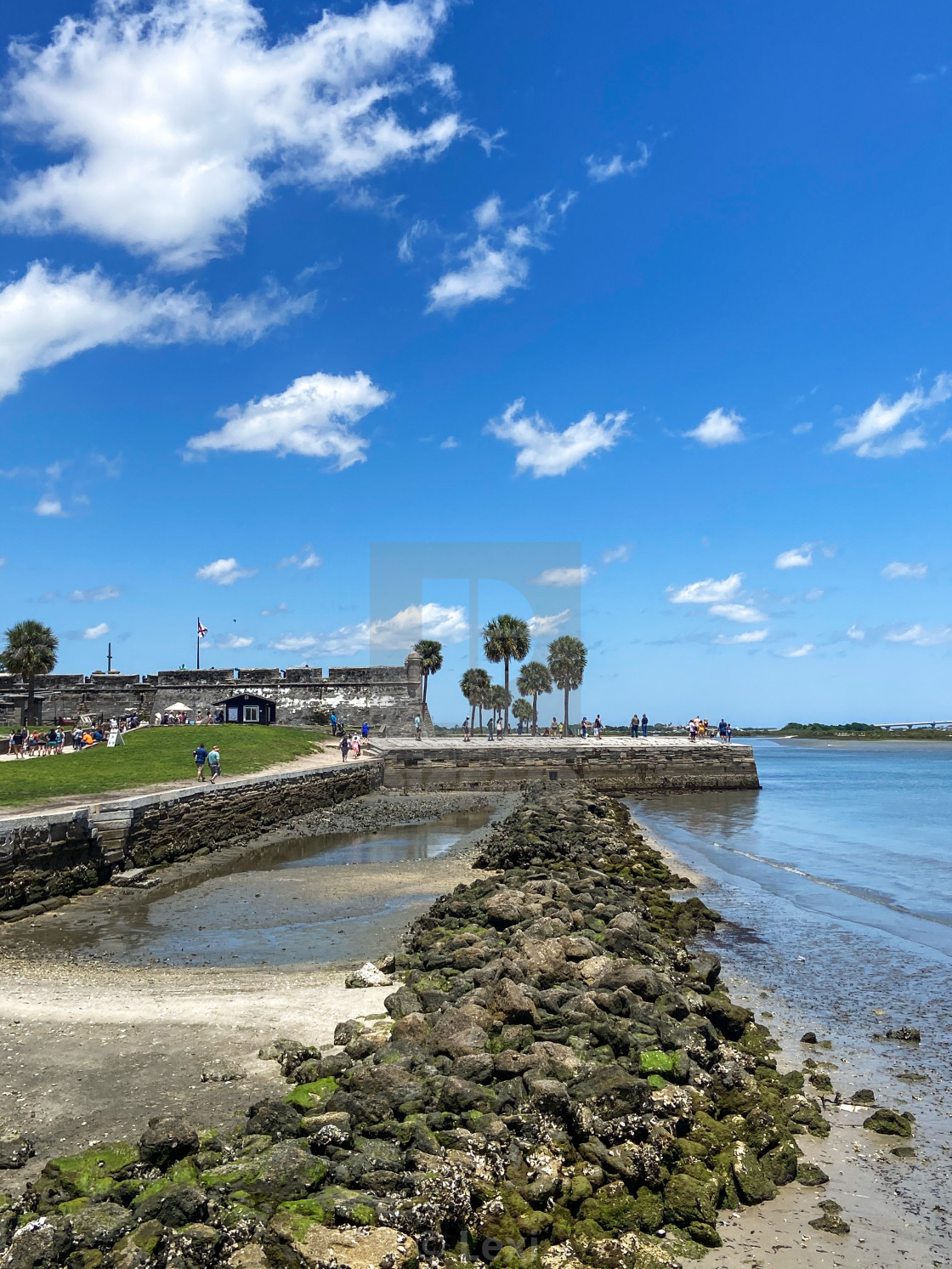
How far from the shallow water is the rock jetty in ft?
10.6

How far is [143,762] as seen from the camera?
24984mm

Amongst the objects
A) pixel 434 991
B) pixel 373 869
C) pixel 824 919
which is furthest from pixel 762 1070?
pixel 373 869

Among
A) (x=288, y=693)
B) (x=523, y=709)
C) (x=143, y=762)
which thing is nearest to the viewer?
(x=143, y=762)

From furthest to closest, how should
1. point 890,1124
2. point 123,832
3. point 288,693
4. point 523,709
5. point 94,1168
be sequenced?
point 523,709, point 288,693, point 123,832, point 890,1124, point 94,1168

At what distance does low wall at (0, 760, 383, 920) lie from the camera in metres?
13.0

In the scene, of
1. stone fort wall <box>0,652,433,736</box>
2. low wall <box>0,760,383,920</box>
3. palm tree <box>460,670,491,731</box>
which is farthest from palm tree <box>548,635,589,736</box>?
low wall <box>0,760,383,920</box>

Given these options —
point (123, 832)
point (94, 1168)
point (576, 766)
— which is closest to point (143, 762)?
point (123, 832)

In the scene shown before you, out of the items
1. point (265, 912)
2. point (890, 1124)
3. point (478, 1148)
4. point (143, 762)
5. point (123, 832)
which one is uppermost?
point (143, 762)

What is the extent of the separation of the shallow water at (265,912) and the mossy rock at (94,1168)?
17.4 feet

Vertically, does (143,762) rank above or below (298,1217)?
above

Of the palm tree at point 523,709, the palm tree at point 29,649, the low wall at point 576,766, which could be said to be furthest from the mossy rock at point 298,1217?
the palm tree at point 523,709

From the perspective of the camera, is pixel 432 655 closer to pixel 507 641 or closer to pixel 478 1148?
pixel 507 641

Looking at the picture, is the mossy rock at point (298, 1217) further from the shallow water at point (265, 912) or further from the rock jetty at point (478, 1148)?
the shallow water at point (265, 912)

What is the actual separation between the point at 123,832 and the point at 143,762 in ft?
31.6
